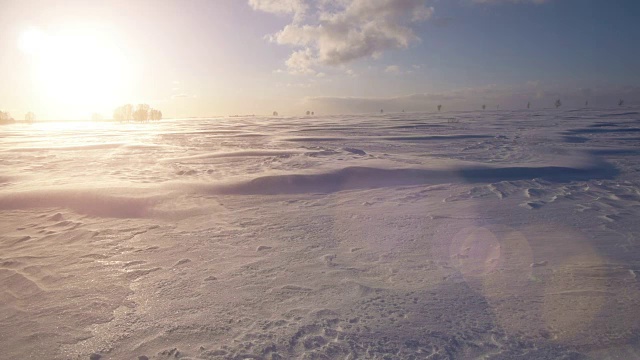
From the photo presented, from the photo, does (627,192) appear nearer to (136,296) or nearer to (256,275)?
(256,275)

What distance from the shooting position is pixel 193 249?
3965 mm

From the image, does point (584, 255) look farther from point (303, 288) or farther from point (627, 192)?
point (627, 192)

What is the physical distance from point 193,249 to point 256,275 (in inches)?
40.3

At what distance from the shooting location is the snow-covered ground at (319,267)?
2396 mm

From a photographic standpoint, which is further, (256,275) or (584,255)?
(584,255)

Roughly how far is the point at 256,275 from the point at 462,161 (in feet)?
24.4

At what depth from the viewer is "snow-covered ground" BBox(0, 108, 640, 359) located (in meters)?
2.40

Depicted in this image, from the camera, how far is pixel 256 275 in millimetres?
3324

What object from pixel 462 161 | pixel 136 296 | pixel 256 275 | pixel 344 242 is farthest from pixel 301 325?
pixel 462 161

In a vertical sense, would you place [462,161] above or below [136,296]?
above

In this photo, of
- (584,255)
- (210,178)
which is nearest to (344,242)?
(584,255)

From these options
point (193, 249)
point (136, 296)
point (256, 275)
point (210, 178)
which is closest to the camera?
point (136, 296)

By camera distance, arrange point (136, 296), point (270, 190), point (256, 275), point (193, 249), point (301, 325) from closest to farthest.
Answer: point (301, 325)
point (136, 296)
point (256, 275)
point (193, 249)
point (270, 190)

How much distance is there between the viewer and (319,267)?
11.5 feet
